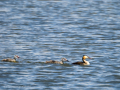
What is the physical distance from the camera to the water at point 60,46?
1667 centimetres

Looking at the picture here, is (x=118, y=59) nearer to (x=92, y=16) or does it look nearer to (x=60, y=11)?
(x=92, y=16)

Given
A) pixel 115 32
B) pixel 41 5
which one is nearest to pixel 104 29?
pixel 115 32

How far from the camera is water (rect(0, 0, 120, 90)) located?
1667cm

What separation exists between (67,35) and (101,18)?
8875 mm

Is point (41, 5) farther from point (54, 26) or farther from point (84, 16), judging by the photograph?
point (54, 26)

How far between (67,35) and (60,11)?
45.6 ft

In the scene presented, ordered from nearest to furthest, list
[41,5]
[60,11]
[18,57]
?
1. [18,57]
2. [60,11]
3. [41,5]

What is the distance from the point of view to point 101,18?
3556 centimetres

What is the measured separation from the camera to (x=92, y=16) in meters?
37.0

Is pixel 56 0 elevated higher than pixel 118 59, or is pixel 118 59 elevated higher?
pixel 56 0

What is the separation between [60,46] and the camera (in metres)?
23.7

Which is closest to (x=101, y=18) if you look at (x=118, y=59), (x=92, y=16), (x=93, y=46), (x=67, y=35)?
(x=92, y=16)

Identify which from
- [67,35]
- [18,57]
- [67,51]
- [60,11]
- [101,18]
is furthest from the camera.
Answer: [60,11]

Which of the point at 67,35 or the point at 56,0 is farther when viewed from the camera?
the point at 56,0
